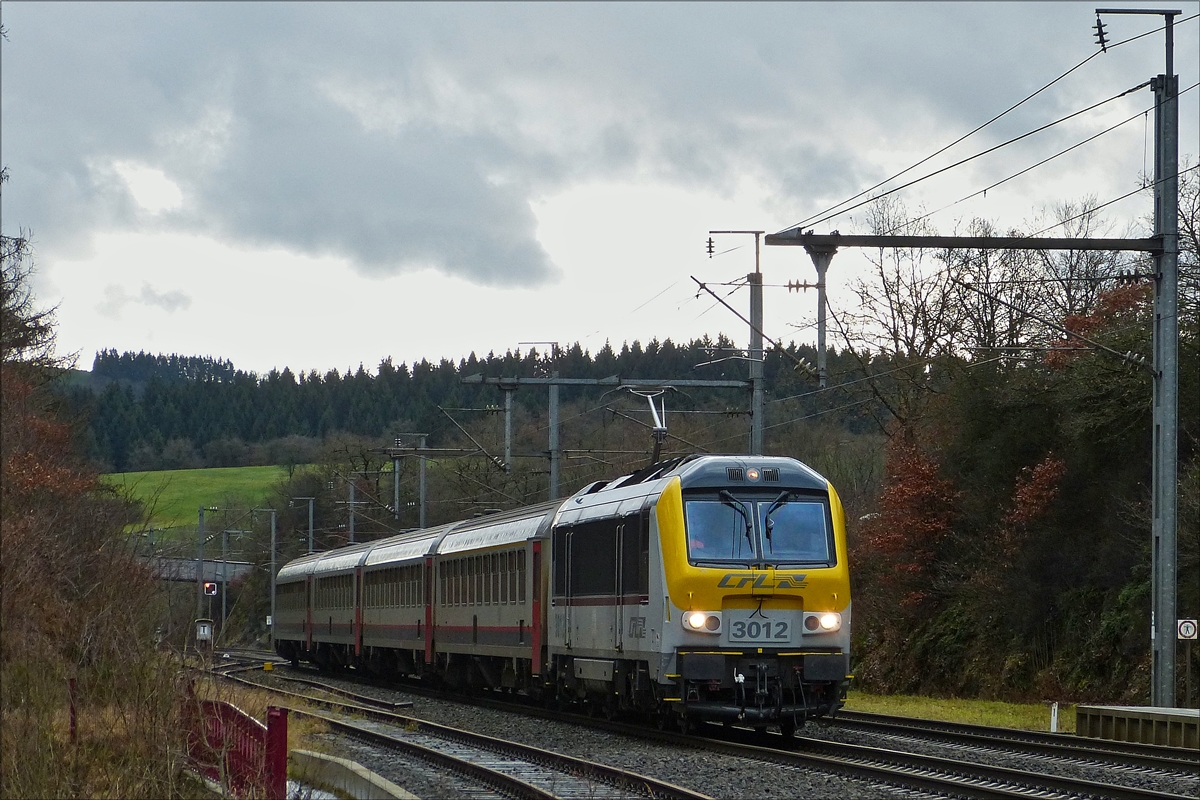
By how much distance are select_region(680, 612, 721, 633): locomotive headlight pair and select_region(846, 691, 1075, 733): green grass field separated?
6.74 m

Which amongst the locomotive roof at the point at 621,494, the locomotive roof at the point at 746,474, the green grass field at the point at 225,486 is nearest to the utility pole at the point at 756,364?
the locomotive roof at the point at 621,494

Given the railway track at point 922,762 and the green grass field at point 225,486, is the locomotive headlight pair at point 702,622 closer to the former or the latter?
the railway track at point 922,762

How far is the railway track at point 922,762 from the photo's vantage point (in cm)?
1316

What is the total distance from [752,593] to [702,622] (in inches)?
27.0

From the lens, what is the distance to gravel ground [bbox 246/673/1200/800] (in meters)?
13.7

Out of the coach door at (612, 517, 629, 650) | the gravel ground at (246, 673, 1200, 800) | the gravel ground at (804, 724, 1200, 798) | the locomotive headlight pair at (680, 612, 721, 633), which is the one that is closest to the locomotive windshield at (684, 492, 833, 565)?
the locomotive headlight pair at (680, 612, 721, 633)

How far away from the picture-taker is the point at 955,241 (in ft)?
63.9

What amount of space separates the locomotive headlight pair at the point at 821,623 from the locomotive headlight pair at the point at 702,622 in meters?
1.09

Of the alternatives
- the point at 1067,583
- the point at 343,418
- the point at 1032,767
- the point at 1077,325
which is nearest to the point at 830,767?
the point at 1032,767

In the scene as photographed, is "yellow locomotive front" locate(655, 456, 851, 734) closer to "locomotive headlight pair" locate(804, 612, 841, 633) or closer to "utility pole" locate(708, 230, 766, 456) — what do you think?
"locomotive headlight pair" locate(804, 612, 841, 633)

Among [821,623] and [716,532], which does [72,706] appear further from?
[821,623]

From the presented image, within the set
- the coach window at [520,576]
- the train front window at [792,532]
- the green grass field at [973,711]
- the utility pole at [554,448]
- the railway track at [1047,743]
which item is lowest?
the green grass field at [973,711]

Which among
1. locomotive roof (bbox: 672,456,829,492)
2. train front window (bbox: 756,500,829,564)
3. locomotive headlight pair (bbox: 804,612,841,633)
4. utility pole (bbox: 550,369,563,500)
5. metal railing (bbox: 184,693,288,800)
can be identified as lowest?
metal railing (bbox: 184,693,288,800)

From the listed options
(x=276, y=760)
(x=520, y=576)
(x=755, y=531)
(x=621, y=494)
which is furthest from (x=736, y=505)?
(x=276, y=760)
